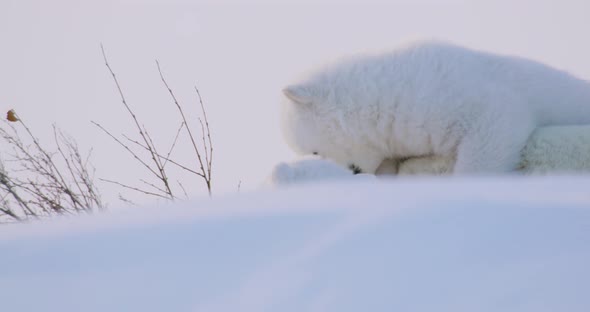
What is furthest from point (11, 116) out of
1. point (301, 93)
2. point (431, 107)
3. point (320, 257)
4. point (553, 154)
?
point (320, 257)

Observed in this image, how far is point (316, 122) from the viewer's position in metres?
4.62

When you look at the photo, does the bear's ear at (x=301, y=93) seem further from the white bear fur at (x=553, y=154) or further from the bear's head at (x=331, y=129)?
the white bear fur at (x=553, y=154)

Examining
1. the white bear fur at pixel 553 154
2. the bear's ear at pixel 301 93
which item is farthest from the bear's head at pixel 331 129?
the white bear fur at pixel 553 154

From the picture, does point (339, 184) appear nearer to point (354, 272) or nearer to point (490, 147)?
point (354, 272)

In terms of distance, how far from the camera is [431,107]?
14.3 feet

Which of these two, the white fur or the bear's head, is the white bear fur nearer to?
the white fur

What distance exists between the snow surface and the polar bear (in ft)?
11.9

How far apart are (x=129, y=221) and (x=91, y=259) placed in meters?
0.09

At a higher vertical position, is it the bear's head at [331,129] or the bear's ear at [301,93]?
the bear's ear at [301,93]

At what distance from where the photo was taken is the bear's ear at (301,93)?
4.57 metres

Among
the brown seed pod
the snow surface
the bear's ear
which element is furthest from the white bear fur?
the snow surface

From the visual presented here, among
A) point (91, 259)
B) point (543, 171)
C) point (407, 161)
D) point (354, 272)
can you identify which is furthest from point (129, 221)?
point (407, 161)

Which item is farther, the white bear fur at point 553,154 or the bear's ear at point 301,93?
the bear's ear at point 301,93

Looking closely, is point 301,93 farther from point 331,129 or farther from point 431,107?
point 431,107
